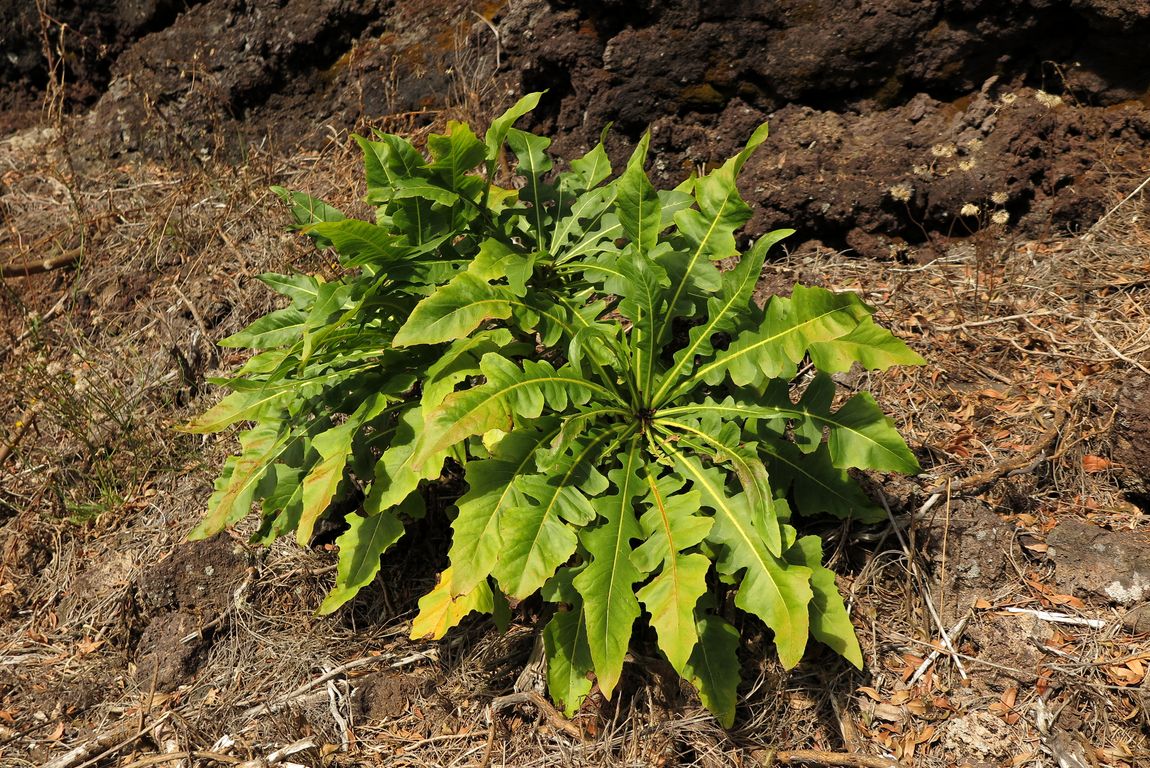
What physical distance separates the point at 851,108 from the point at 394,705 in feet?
10.8

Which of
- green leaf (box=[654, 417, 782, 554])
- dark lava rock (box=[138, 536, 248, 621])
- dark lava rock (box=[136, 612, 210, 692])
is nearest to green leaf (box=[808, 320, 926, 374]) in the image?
green leaf (box=[654, 417, 782, 554])

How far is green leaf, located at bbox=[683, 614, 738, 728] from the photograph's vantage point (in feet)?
8.75

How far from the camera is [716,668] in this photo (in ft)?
8.84

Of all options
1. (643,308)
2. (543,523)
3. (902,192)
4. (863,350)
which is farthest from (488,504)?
(902,192)

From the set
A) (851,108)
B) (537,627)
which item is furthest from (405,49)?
(537,627)

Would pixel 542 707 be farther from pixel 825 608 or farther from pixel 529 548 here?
pixel 825 608

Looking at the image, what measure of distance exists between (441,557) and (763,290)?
179 cm

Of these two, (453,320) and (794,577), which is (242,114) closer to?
(453,320)

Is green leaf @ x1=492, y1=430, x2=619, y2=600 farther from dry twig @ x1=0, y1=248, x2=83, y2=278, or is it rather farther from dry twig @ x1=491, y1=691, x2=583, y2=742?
dry twig @ x1=0, y1=248, x2=83, y2=278

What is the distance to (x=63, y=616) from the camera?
3785 millimetres

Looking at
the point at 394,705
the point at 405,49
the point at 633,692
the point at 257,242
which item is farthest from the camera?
the point at 405,49

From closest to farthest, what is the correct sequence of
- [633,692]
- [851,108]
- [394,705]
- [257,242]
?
[633,692]
[394,705]
[851,108]
[257,242]

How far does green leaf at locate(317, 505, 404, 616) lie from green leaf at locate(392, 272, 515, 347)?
738mm

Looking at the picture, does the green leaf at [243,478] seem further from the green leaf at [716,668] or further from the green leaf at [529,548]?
the green leaf at [716,668]
